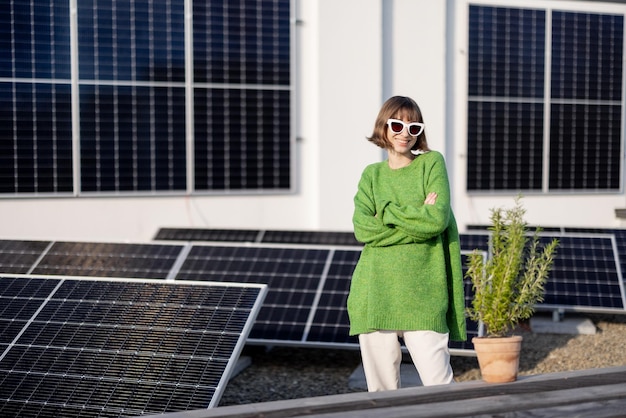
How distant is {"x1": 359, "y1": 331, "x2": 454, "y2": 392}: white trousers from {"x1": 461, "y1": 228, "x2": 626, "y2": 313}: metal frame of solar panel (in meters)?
5.13

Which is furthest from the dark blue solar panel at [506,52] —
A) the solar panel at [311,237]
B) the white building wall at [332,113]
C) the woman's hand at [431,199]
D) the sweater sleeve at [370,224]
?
the woman's hand at [431,199]

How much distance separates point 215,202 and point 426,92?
3.10 metres

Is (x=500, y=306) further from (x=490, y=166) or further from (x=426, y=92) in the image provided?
(x=490, y=166)

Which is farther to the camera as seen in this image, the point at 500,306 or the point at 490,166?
the point at 490,166

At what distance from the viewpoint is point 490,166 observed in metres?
13.6

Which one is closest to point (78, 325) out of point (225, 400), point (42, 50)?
point (225, 400)

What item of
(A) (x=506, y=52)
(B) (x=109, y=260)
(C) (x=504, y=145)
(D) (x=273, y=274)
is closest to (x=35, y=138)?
(B) (x=109, y=260)

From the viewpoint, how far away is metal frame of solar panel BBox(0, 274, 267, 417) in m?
4.97

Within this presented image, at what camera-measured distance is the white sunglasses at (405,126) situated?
14.4 ft

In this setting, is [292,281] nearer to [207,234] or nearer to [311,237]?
[311,237]

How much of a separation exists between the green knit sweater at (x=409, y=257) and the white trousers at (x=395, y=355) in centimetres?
5

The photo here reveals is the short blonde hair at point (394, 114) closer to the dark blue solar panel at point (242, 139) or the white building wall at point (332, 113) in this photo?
the white building wall at point (332, 113)

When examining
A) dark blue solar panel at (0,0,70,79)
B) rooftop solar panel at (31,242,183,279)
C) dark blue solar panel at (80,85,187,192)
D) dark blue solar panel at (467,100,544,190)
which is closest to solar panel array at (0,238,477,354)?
rooftop solar panel at (31,242,183,279)

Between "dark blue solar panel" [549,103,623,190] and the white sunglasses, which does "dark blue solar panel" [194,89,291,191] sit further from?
the white sunglasses
